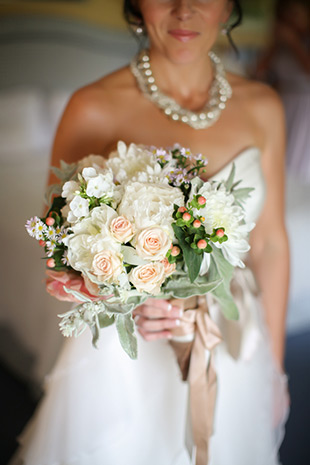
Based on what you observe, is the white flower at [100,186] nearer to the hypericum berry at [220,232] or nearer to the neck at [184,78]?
the hypericum berry at [220,232]

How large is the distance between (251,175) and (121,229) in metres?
0.53

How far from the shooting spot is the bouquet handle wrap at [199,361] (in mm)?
896

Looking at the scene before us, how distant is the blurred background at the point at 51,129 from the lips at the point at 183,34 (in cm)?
72

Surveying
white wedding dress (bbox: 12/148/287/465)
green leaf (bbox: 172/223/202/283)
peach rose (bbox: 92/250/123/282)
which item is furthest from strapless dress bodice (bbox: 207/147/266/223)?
peach rose (bbox: 92/250/123/282)

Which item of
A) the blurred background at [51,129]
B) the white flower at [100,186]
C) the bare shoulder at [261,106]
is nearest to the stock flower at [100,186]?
the white flower at [100,186]

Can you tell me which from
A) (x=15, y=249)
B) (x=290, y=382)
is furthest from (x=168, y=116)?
(x=290, y=382)

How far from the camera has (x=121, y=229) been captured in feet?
2.07

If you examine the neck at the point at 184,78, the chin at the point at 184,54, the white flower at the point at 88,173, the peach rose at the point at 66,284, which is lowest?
the peach rose at the point at 66,284

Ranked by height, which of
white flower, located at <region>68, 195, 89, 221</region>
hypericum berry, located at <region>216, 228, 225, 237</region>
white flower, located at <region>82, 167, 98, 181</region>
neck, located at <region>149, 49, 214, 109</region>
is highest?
neck, located at <region>149, 49, 214, 109</region>

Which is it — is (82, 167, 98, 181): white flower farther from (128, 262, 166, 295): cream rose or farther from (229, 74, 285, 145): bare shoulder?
(229, 74, 285, 145): bare shoulder

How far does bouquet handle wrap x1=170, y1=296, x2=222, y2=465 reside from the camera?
0.90 metres

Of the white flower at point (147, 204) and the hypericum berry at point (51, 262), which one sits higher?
the white flower at point (147, 204)

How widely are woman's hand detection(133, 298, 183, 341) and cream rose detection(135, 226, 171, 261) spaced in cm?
22

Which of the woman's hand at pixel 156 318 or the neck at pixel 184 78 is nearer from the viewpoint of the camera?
the woman's hand at pixel 156 318
